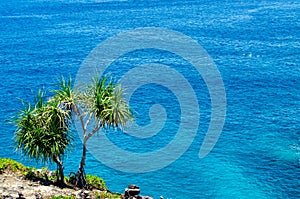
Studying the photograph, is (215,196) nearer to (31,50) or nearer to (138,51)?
(138,51)

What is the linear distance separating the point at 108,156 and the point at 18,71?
127 feet

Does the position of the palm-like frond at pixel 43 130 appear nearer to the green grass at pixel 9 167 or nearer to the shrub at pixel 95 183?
the green grass at pixel 9 167

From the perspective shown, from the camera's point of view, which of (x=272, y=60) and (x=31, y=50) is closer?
(x=272, y=60)

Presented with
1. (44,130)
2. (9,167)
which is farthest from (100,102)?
(9,167)

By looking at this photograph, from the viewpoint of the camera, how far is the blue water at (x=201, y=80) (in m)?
47.5

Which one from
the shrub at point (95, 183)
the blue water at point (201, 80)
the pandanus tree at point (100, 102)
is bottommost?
the shrub at point (95, 183)

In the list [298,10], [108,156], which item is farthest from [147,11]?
[108,156]

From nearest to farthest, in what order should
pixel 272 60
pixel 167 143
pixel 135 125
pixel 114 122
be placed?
1. pixel 114 122
2. pixel 167 143
3. pixel 135 125
4. pixel 272 60

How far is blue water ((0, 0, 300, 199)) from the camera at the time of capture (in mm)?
47500

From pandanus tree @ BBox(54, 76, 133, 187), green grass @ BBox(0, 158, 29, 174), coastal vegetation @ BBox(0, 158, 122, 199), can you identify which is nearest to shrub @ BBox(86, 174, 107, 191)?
coastal vegetation @ BBox(0, 158, 122, 199)

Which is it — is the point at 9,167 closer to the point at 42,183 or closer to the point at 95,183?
the point at 42,183

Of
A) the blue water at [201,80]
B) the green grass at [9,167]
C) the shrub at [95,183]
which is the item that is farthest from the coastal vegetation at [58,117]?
the blue water at [201,80]

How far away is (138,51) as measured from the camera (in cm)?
9244

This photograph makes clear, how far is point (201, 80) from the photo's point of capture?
250 ft
